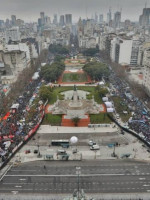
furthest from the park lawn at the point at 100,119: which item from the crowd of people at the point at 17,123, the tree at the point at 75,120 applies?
the crowd of people at the point at 17,123

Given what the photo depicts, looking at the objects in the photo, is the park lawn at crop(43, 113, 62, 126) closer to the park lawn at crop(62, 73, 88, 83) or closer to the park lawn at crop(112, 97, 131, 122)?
the park lawn at crop(112, 97, 131, 122)

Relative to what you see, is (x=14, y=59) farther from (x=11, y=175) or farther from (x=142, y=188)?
(x=142, y=188)

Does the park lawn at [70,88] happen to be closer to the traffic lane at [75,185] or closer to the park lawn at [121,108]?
the park lawn at [121,108]

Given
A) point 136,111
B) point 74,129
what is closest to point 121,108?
point 136,111

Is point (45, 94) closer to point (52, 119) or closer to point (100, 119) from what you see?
point (52, 119)

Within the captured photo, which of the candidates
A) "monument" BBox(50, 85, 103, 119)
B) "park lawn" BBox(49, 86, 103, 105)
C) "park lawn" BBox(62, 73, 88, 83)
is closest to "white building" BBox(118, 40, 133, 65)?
"park lawn" BBox(62, 73, 88, 83)
